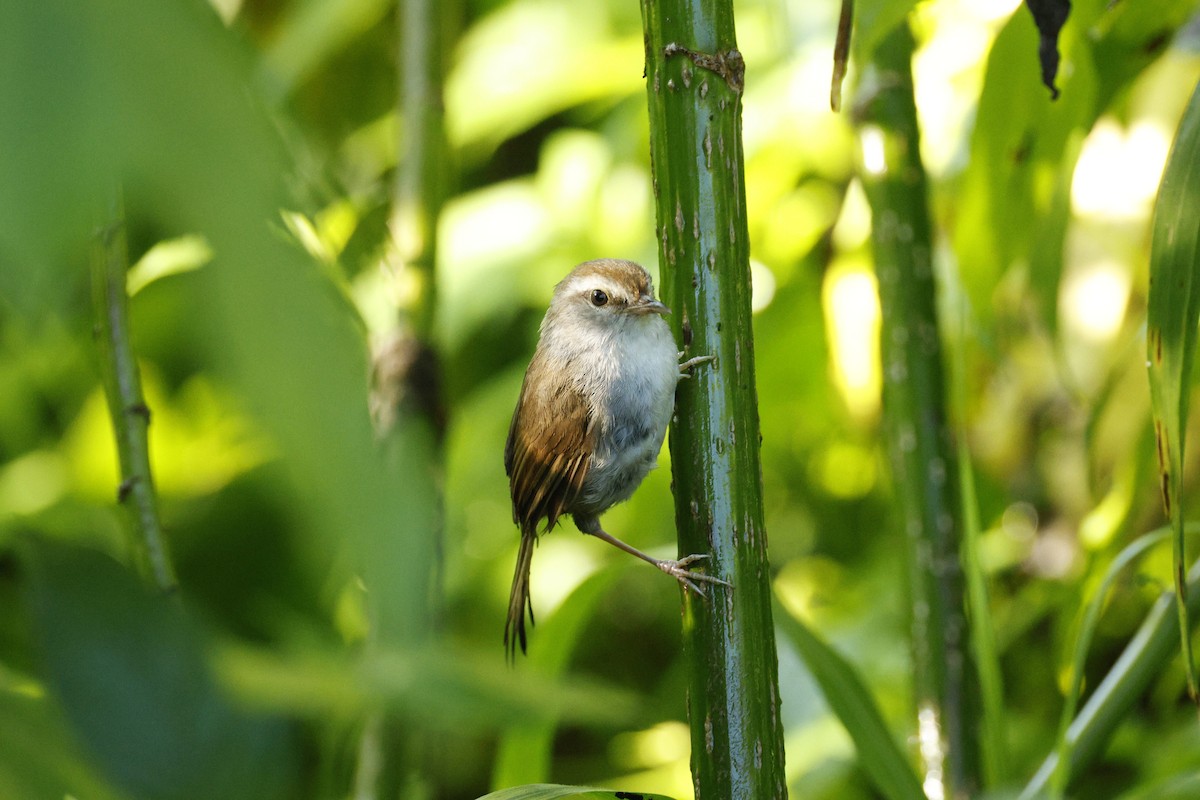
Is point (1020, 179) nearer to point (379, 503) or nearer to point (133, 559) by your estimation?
point (133, 559)

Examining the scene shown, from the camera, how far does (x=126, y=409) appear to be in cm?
64

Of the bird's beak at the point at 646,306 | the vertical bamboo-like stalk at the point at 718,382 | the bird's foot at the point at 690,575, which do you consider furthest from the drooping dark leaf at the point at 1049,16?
the bird's beak at the point at 646,306

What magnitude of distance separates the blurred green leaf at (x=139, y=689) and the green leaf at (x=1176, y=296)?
0.58m

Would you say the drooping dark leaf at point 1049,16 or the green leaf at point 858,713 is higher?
the drooping dark leaf at point 1049,16

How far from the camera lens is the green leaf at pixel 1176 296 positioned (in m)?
0.66

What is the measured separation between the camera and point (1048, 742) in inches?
59.8

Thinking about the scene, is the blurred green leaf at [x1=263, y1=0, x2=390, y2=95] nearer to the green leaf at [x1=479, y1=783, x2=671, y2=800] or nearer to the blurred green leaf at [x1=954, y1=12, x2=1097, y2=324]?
the blurred green leaf at [x1=954, y1=12, x2=1097, y2=324]

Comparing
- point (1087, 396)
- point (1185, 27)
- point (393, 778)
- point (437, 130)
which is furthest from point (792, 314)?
point (393, 778)

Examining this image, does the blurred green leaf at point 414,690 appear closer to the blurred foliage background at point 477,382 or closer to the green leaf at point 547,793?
the blurred foliage background at point 477,382

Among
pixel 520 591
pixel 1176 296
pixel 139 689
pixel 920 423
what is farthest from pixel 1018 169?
pixel 139 689

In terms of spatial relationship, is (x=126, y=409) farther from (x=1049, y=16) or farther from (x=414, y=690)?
(x=1049, y=16)

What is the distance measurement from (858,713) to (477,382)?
172cm

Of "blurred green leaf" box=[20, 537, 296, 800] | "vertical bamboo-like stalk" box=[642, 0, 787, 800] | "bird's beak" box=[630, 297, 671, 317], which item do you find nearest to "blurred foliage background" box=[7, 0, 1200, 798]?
"blurred green leaf" box=[20, 537, 296, 800]

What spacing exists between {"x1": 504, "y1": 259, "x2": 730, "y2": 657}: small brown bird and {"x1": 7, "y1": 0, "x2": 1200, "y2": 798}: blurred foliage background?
4.5 inches
